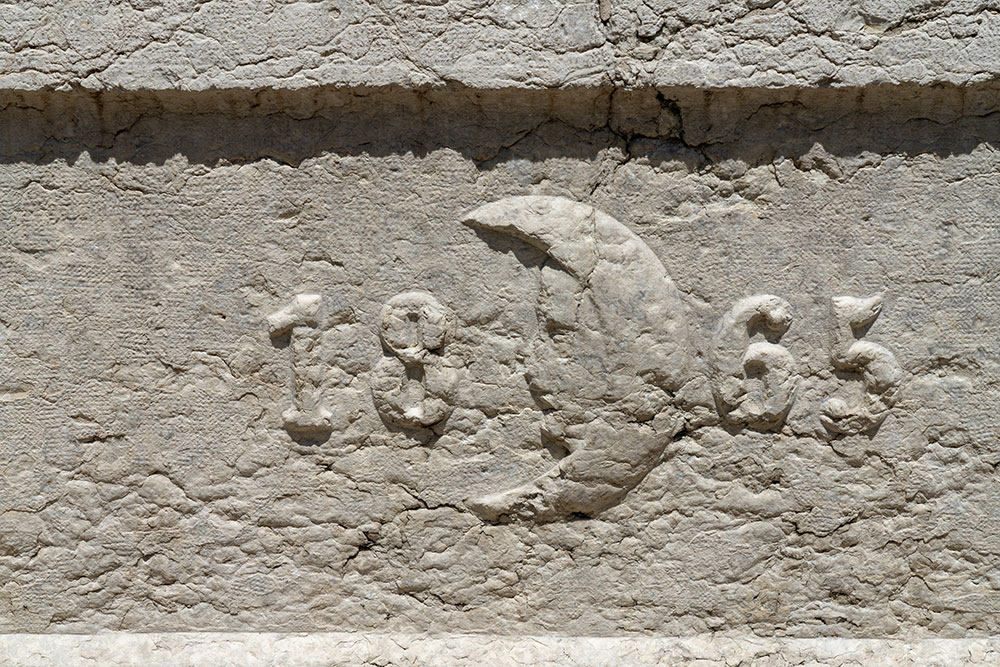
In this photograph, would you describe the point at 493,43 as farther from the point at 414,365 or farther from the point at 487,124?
the point at 414,365

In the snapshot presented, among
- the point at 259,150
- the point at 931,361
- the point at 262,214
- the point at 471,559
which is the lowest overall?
the point at 471,559

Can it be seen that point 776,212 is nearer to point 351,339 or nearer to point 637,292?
point 637,292

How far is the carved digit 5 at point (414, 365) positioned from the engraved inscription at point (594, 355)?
0.61 ft

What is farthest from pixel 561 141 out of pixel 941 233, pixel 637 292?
pixel 941 233

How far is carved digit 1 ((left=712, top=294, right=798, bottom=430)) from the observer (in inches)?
68.5

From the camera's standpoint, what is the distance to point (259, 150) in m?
1.73

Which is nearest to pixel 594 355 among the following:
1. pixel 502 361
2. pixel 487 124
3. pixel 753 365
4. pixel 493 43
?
pixel 502 361

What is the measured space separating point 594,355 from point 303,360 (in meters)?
0.61

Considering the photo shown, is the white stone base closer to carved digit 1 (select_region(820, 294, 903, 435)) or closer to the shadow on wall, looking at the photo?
carved digit 1 (select_region(820, 294, 903, 435))

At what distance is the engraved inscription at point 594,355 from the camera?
1.73m

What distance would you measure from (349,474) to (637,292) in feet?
2.39

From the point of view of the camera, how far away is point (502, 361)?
5.85ft

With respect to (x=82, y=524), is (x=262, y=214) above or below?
above

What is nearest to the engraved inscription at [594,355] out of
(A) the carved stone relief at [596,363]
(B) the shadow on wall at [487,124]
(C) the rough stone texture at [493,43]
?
(A) the carved stone relief at [596,363]
